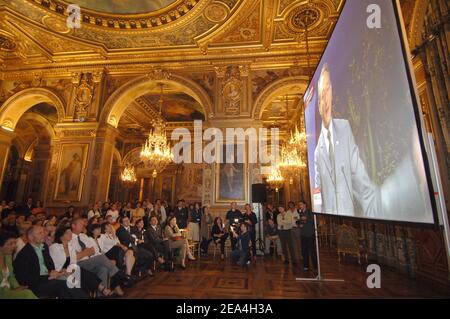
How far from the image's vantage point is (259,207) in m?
8.23

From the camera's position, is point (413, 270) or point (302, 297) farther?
point (413, 270)

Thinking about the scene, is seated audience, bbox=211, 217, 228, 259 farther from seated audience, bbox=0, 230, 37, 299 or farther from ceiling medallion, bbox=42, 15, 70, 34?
ceiling medallion, bbox=42, 15, 70, 34

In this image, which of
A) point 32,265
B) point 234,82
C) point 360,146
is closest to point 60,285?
point 32,265

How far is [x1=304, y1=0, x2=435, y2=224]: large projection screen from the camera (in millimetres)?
1792

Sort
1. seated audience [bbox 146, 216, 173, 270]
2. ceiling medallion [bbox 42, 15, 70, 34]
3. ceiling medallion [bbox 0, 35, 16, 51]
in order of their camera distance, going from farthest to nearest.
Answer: ceiling medallion [bbox 0, 35, 16, 51], ceiling medallion [bbox 42, 15, 70, 34], seated audience [bbox 146, 216, 173, 270]

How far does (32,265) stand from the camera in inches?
106

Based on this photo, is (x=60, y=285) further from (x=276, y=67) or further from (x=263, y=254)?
(x=276, y=67)

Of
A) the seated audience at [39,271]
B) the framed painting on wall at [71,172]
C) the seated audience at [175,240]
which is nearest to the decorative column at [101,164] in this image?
the framed painting on wall at [71,172]

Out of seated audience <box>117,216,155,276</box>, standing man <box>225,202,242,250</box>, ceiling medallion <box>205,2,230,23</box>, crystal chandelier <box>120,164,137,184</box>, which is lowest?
seated audience <box>117,216,155,276</box>

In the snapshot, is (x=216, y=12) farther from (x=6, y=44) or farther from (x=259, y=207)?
(x=6, y=44)

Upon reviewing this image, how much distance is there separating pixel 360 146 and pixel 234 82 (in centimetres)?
724

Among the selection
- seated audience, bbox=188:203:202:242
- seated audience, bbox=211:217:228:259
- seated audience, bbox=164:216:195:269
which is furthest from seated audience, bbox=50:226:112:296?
seated audience, bbox=188:203:202:242

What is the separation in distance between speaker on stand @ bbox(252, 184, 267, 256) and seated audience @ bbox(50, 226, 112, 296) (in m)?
4.74

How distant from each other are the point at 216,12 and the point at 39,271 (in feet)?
26.8
